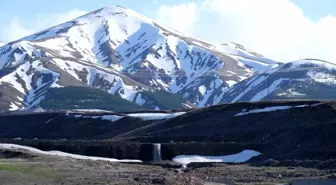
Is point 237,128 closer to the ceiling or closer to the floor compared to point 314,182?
closer to the ceiling

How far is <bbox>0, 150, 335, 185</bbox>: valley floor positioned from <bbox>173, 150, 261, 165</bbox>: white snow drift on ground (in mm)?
7475

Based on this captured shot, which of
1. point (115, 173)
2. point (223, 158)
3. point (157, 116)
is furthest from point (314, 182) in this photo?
point (157, 116)

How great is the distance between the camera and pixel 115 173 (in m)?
67.8

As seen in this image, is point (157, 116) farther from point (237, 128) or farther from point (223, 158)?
point (223, 158)

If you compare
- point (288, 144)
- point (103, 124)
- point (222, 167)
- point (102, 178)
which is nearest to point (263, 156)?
point (288, 144)

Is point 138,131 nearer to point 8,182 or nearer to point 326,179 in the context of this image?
point 326,179

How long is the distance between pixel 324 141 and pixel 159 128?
4529cm

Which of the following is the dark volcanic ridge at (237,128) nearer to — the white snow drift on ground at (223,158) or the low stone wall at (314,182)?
the white snow drift on ground at (223,158)

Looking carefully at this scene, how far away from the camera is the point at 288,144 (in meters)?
97.6

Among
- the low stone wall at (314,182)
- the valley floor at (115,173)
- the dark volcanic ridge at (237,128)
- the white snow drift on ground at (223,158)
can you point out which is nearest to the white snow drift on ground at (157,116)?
the dark volcanic ridge at (237,128)

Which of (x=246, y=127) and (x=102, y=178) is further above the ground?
(x=246, y=127)

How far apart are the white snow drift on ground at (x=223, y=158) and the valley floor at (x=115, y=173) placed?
24.5 ft

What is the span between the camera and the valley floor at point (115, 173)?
194ft

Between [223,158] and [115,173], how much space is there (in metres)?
34.2
